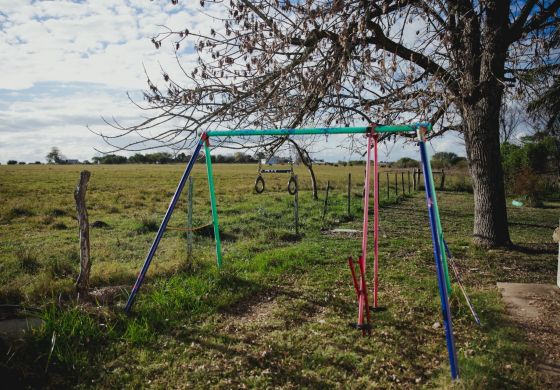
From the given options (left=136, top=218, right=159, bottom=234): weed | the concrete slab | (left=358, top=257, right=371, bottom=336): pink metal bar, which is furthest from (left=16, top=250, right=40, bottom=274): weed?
the concrete slab

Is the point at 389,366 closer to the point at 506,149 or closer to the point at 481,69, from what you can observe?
the point at 481,69

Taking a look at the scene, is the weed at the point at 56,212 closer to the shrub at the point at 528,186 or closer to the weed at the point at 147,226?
the weed at the point at 147,226

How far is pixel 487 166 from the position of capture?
8.86 meters

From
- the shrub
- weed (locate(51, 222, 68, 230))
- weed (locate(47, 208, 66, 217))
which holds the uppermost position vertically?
the shrub

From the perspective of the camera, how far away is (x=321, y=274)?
24.8 ft

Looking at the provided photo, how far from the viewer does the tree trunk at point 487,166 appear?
878 cm

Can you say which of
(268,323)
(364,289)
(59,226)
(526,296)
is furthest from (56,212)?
(526,296)

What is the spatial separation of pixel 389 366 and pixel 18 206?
19843mm

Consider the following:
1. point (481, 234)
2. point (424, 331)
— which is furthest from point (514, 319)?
point (481, 234)

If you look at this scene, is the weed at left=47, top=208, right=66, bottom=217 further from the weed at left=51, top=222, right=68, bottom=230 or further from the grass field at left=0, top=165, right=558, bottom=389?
the grass field at left=0, top=165, right=558, bottom=389

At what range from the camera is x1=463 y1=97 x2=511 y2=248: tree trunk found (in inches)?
346

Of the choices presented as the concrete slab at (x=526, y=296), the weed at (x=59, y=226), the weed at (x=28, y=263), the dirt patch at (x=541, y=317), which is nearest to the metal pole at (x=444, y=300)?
the dirt patch at (x=541, y=317)

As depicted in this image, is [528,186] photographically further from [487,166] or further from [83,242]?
[83,242]

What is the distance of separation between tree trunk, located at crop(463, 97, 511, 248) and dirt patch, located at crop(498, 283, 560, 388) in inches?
109
